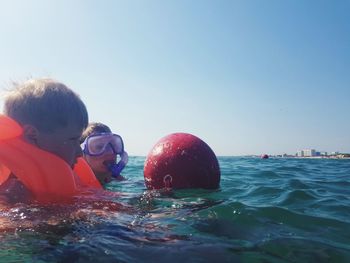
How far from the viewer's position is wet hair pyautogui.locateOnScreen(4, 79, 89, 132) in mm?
3510

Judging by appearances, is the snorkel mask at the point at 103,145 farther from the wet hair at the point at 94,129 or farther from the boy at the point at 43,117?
the boy at the point at 43,117

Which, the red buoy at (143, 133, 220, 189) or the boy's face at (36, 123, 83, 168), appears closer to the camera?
the boy's face at (36, 123, 83, 168)

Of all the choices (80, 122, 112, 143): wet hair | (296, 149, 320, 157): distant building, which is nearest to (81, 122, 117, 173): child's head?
(80, 122, 112, 143): wet hair

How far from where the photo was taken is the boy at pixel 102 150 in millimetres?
6445

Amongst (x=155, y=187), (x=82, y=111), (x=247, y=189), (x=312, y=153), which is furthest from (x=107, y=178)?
(x=312, y=153)

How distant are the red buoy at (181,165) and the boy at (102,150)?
1096mm

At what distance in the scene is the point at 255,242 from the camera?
3.00m

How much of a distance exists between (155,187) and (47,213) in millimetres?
2475

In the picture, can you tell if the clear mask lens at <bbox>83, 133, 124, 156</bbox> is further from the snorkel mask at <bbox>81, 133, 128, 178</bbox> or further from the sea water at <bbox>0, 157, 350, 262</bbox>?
the sea water at <bbox>0, 157, 350, 262</bbox>

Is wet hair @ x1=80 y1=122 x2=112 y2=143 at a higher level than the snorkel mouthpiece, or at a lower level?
higher

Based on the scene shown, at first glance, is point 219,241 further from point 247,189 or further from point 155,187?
point 247,189

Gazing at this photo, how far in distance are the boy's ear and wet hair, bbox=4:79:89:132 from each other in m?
0.04

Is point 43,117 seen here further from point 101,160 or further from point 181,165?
point 101,160

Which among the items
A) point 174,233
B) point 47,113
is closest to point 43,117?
point 47,113
